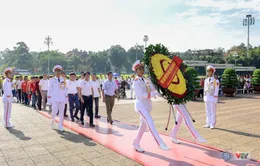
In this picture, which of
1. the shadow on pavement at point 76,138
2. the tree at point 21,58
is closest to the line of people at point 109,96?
the shadow on pavement at point 76,138

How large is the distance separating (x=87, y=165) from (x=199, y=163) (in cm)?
215

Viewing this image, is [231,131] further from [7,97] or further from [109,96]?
[7,97]

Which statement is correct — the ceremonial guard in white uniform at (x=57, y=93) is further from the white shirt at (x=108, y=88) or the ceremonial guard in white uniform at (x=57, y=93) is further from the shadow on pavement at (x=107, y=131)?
the white shirt at (x=108, y=88)

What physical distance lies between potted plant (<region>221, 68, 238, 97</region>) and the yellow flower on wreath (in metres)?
15.0

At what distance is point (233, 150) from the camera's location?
5.53m

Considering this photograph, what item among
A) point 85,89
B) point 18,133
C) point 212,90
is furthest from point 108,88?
point 212,90

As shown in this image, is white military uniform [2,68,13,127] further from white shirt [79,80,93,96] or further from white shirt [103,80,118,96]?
white shirt [103,80,118,96]

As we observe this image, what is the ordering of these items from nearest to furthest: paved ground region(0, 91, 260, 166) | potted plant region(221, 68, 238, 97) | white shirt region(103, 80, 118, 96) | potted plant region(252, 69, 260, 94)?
paved ground region(0, 91, 260, 166) → white shirt region(103, 80, 118, 96) → potted plant region(221, 68, 238, 97) → potted plant region(252, 69, 260, 94)

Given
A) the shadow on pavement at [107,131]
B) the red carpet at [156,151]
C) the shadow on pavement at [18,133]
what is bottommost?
the shadow on pavement at [18,133]

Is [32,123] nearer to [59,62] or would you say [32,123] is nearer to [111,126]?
[111,126]

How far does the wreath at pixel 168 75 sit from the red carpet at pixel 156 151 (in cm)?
112

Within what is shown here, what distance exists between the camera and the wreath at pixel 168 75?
5344 mm

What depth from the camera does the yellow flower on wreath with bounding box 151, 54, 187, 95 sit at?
17.6 feet

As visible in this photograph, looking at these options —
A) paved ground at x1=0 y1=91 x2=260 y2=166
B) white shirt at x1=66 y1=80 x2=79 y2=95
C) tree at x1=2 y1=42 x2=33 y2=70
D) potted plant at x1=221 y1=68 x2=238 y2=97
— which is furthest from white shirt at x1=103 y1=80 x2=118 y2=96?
tree at x1=2 y1=42 x2=33 y2=70
